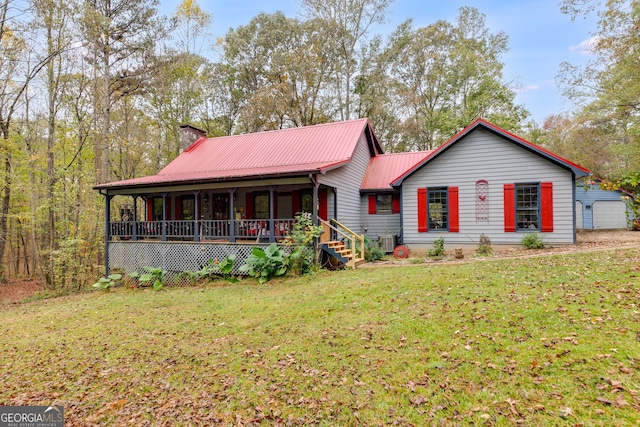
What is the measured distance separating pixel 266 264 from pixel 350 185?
5736mm

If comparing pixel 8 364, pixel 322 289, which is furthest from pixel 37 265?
pixel 322 289

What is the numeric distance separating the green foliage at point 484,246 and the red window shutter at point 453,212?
899mm

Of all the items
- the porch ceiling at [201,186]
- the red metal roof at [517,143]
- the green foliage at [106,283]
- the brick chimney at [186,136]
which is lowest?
the green foliage at [106,283]

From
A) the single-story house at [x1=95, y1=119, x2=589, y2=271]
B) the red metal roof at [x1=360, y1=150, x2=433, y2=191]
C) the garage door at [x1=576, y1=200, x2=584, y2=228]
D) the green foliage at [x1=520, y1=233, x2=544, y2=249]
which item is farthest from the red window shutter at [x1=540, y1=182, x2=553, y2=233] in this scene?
the garage door at [x1=576, y1=200, x2=584, y2=228]

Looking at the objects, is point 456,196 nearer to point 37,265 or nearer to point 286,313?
point 286,313

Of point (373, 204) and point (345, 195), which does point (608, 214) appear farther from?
point (345, 195)

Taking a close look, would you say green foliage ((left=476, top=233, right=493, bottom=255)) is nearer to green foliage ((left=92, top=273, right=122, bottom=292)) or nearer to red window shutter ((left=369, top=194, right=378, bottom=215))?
red window shutter ((left=369, top=194, right=378, bottom=215))

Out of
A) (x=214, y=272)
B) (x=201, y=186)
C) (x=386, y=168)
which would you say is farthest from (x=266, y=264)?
(x=386, y=168)

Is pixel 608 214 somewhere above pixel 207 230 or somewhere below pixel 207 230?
above

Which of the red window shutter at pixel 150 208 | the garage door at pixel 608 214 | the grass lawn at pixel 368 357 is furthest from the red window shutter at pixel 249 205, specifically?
the garage door at pixel 608 214

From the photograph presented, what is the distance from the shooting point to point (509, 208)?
1164 cm

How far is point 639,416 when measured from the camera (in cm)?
267

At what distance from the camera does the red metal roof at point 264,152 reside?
13.2 metres

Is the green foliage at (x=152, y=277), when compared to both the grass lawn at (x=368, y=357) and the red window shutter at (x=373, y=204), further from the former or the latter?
the red window shutter at (x=373, y=204)
